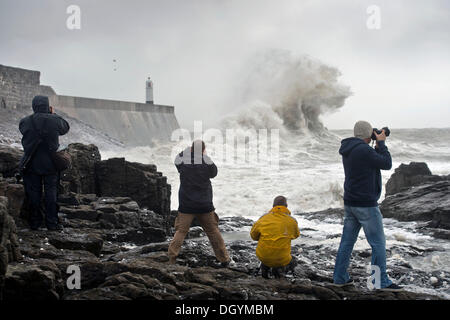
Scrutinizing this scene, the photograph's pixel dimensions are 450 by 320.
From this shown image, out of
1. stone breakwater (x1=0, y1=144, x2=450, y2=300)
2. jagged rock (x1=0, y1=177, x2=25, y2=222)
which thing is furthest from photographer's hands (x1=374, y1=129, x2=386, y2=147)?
jagged rock (x1=0, y1=177, x2=25, y2=222)

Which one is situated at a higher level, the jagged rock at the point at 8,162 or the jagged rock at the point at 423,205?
the jagged rock at the point at 8,162

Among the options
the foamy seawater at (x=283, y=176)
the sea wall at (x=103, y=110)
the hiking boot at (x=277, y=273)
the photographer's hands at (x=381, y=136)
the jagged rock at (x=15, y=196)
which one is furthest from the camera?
the sea wall at (x=103, y=110)

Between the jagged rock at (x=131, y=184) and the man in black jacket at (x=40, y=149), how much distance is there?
3326 millimetres

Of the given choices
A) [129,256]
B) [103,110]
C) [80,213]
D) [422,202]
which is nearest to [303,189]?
[422,202]

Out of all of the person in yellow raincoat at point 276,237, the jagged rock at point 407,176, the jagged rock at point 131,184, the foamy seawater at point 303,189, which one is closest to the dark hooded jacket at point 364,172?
the person in yellow raincoat at point 276,237

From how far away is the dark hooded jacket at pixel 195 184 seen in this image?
196 inches

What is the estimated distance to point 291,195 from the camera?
14.1 meters

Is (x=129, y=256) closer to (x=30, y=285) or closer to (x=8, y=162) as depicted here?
(x=30, y=285)

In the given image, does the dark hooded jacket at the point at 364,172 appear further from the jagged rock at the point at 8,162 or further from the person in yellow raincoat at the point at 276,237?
the jagged rock at the point at 8,162

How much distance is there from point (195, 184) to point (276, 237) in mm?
1003

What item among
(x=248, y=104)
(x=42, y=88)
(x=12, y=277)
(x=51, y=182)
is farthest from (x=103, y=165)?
(x=248, y=104)

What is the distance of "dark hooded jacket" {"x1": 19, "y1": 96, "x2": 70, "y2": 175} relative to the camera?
5.52 metres

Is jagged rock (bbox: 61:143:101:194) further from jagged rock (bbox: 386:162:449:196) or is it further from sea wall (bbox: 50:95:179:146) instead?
sea wall (bbox: 50:95:179:146)
